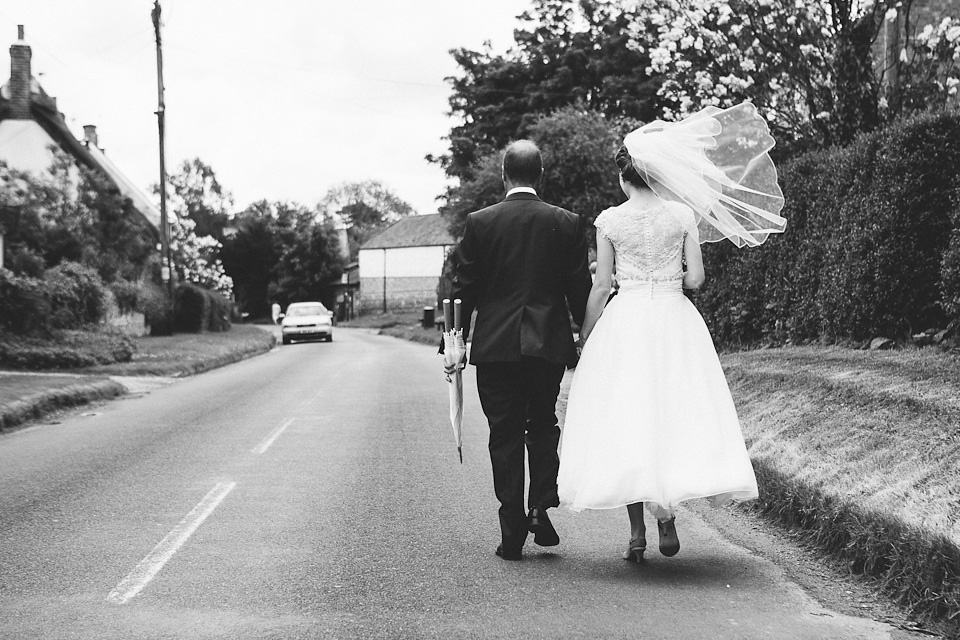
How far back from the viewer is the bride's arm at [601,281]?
591 cm

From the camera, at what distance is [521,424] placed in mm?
6074

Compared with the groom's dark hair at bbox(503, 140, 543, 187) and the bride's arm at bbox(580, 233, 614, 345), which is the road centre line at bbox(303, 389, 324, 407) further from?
the bride's arm at bbox(580, 233, 614, 345)

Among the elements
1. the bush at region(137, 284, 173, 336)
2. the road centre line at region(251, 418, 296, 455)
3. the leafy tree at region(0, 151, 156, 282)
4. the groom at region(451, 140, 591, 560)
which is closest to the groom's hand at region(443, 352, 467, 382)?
the groom at region(451, 140, 591, 560)

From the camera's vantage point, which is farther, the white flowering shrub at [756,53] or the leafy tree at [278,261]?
the leafy tree at [278,261]

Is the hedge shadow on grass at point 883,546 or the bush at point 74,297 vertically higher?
the bush at point 74,297

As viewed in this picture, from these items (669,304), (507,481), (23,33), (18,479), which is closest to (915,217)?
(669,304)

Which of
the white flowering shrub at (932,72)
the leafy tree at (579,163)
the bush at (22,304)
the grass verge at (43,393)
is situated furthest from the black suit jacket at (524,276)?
the leafy tree at (579,163)

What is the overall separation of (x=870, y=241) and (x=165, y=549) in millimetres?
8829

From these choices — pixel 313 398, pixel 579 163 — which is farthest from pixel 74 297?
pixel 579 163

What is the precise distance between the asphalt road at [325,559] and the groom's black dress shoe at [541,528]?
0.35 feet

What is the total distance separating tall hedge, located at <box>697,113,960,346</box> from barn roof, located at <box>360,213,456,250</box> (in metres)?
69.8

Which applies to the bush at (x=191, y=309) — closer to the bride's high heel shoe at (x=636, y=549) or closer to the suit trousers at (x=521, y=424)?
the suit trousers at (x=521, y=424)

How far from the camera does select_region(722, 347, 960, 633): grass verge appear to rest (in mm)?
5031

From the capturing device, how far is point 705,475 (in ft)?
17.9
